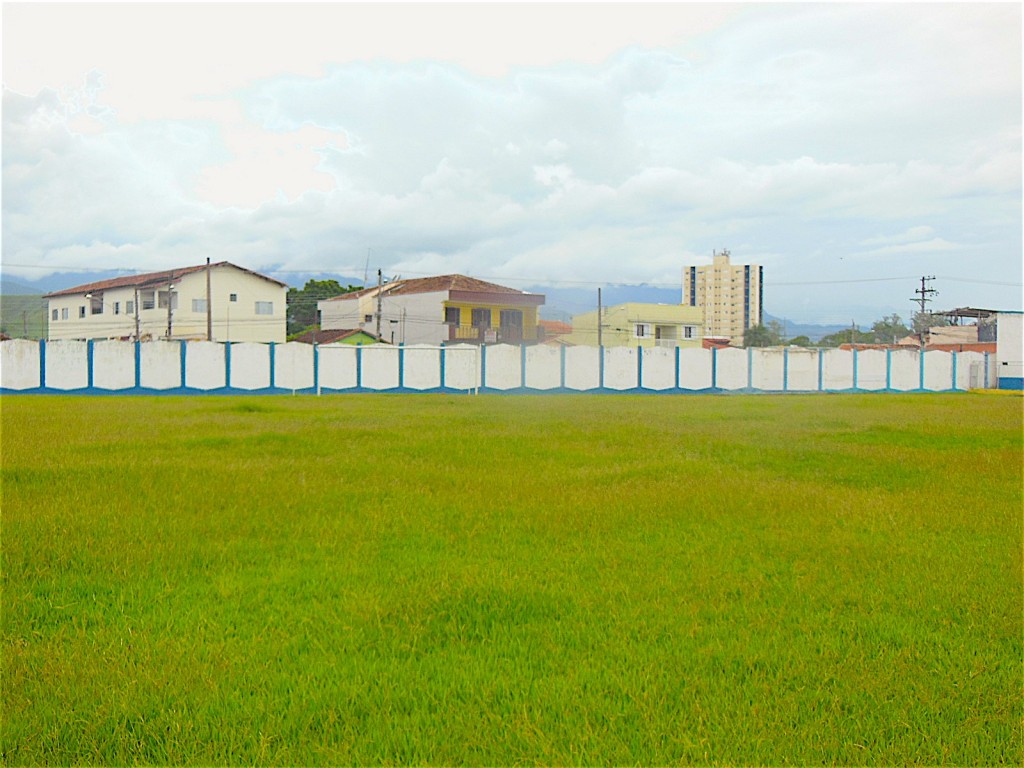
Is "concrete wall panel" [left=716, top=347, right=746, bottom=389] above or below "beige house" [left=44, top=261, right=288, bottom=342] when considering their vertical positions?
below

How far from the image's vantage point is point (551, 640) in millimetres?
4211

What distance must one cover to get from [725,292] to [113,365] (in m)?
85.1

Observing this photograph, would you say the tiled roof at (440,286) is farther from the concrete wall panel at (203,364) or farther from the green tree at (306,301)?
the concrete wall panel at (203,364)

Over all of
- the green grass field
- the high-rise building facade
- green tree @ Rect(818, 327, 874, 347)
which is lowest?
the green grass field

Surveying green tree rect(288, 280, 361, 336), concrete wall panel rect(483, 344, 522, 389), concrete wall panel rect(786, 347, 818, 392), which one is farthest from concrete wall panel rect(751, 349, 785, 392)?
green tree rect(288, 280, 361, 336)

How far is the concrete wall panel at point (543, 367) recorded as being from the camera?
30859mm

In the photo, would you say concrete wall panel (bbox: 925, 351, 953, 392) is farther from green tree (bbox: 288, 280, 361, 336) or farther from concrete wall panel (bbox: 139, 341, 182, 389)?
green tree (bbox: 288, 280, 361, 336)

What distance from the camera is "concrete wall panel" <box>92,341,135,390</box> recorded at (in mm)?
26250

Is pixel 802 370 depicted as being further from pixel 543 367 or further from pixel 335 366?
pixel 335 366

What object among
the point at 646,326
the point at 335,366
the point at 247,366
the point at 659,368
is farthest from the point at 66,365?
the point at 646,326

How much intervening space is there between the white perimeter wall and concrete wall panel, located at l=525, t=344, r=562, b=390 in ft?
0.12

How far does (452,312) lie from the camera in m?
43.6

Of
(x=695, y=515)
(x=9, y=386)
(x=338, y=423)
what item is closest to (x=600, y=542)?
(x=695, y=515)

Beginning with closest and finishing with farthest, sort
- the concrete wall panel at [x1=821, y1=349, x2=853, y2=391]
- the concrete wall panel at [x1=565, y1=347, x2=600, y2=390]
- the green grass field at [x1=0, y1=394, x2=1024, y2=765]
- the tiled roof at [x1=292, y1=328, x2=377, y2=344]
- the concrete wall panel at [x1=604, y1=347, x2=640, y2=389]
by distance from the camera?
the green grass field at [x1=0, y1=394, x2=1024, y2=765] → the concrete wall panel at [x1=565, y1=347, x2=600, y2=390] → the concrete wall panel at [x1=604, y1=347, x2=640, y2=389] → the concrete wall panel at [x1=821, y1=349, x2=853, y2=391] → the tiled roof at [x1=292, y1=328, x2=377, y2=344]
